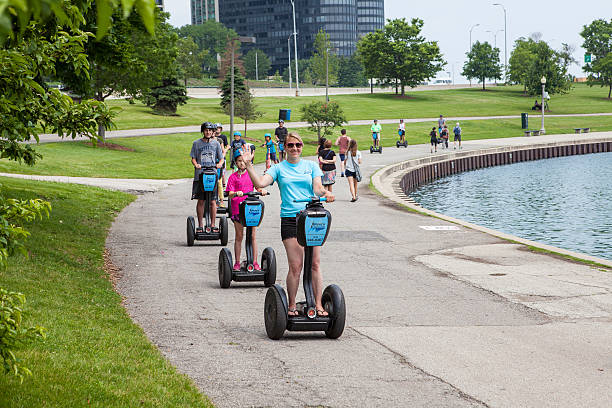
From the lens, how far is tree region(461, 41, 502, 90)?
13088 cm

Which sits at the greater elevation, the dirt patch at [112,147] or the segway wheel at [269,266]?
the dirt patch at [112,147]

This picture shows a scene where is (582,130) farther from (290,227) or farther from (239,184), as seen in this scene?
(290,227)

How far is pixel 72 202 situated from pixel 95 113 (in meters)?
10.6

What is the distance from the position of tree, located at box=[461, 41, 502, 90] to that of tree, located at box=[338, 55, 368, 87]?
32.2 metres

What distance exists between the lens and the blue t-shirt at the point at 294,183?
846 centimetres

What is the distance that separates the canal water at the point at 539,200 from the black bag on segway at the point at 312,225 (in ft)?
53.1

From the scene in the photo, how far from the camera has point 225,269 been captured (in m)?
11.6

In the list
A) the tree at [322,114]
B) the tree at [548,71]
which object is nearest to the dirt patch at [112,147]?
the tree at [322,114]

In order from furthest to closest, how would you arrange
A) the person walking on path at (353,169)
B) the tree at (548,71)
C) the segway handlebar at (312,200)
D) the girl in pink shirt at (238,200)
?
the tree at (548,71) < the person walking on path at (353,169) < the girl in pink shirt at (238,200) < the segway handlebar at (312,200)

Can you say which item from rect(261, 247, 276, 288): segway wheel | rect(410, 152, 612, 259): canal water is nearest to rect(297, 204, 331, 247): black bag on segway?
rect(261, 247, 276, 288): segway wheel

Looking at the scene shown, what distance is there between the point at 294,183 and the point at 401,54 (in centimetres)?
10363

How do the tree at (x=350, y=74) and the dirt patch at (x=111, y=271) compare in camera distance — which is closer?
the dirt patch at (x=111, y=271)

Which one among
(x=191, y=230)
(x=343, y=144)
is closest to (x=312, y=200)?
(x=191, y=230)

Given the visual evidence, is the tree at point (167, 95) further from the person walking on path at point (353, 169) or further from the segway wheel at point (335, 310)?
the segway wheel at point (335, 310)
